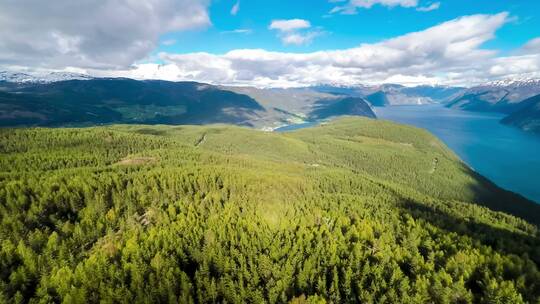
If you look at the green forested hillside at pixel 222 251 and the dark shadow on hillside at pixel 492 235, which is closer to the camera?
the green forested hillside at pixel 222 251

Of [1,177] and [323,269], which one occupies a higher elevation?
[1,177]

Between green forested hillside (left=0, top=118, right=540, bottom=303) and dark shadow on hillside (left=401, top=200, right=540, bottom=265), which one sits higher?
green forested hillside (left=0, top=118, right=540, bottom=303)

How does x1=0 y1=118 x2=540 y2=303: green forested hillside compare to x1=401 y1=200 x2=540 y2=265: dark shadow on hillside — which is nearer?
x1=0 y1=118 x2=540 y2=303: green forested hillside

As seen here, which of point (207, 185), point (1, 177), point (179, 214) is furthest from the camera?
point (207, 185)

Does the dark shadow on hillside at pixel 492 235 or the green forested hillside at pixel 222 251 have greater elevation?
the green forested hillside at pixel 222 251

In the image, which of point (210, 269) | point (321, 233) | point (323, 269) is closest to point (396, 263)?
point (323, 269)

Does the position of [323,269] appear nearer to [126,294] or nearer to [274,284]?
[274,284]

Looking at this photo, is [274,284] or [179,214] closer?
[274,284]

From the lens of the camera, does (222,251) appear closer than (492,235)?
Yes

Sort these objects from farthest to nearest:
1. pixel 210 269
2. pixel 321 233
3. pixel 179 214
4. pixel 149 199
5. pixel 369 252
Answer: pixel 149 199
pixel 179 214
pixel 321 233
pixel 369 252
pixel 210 269

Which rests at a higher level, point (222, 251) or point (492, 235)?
point (222, 251)

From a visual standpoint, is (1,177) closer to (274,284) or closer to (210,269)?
(210,269)
